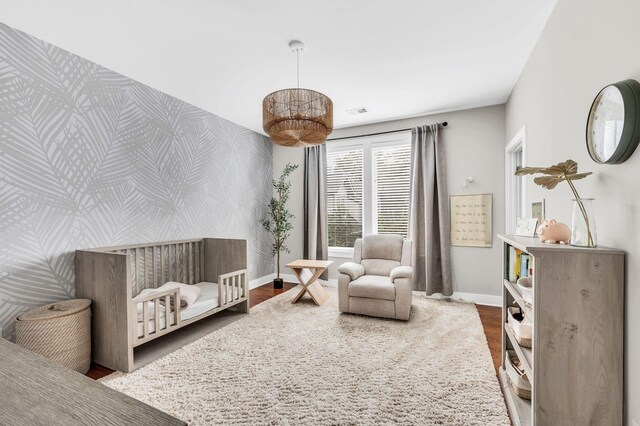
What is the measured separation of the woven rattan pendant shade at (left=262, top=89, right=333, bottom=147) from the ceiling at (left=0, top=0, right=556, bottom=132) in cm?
44

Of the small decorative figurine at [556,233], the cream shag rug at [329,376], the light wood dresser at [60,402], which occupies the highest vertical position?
the small decorative figurine at [556,233]

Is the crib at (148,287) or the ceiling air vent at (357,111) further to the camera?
the ceiling air vent at (357,111)

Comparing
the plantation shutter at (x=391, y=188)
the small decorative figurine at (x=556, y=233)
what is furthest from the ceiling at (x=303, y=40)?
the small decorative figurine at (x=556, y=233)

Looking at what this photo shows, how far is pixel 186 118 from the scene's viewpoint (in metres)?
3.77

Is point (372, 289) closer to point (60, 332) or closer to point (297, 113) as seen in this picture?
point (297, 113)

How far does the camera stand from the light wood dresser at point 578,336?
4.22 feet

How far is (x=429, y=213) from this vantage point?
162 inches

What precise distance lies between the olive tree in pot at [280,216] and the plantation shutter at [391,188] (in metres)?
1.42

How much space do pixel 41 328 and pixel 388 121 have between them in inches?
175

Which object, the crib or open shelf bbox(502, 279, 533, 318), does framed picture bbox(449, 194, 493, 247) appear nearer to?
open shelf bbox(502, 279, 533, 318)

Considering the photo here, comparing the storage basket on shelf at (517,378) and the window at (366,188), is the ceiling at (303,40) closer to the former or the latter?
the window at (366,188)

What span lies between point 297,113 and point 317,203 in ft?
8.34

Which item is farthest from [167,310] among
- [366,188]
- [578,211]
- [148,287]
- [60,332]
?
[366,188]

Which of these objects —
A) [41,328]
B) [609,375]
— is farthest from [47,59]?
[609,375]
